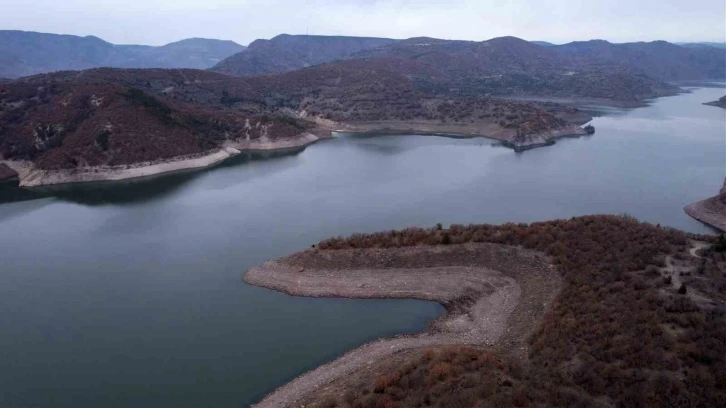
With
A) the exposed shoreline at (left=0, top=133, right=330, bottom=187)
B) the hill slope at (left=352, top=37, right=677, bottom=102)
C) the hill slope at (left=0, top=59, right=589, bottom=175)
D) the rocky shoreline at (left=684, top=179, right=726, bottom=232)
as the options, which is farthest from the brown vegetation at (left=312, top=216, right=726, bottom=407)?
the hill slope at (left=352, top=37, right=677, bottom=102)

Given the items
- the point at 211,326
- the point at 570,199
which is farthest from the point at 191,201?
the point at 570,199

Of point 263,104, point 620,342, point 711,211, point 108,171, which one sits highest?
point 263,104

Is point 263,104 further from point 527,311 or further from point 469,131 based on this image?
point 527,311

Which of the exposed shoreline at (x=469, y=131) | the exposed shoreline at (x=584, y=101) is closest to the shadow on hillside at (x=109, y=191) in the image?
the exposed shoreline at (x=469, y=131)

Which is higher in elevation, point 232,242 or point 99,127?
point 99,127

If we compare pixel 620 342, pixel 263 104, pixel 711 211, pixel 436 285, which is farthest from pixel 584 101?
pixel 620 342

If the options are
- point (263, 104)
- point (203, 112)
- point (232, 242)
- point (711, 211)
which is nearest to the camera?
point (232, 242)

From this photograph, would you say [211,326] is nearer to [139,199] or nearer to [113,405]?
[113,405]
